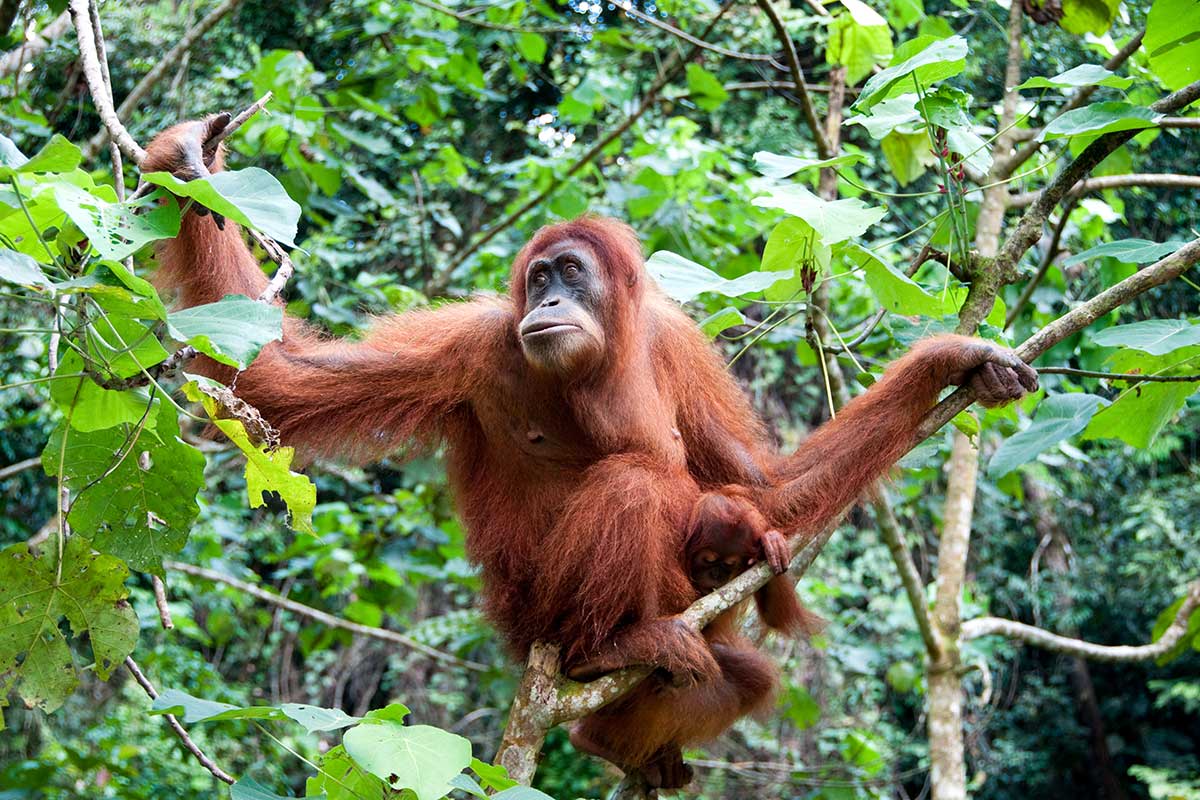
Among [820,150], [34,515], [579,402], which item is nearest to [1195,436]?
[820,150]

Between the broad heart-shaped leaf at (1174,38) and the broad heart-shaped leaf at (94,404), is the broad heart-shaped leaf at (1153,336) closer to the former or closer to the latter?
the broad heart-shaped leaf at (1174,38)

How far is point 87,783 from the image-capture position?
25.5ft

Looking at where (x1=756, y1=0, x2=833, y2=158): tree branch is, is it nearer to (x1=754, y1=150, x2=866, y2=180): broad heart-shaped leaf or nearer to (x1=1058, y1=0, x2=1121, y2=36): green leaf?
(x1=1058, y1=0, x2=1121, y2=36): green leaf

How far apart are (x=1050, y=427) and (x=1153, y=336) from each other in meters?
0.43

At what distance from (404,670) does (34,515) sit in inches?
145

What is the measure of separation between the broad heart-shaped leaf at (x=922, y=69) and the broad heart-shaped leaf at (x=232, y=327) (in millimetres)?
1629

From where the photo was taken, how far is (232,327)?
2.03 metres

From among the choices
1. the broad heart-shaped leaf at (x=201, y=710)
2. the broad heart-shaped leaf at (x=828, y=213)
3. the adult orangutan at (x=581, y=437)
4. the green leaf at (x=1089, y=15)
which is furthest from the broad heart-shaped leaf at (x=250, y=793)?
the green leaf at (x=1089, y=15)

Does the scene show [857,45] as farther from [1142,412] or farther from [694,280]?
[1142,412]

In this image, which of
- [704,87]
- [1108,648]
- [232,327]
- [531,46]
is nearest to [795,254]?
[232,327]

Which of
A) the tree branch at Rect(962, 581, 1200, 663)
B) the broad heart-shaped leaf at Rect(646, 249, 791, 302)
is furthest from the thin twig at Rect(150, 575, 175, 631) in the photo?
the tree branch at Rect(962, 581, 1200, 663)

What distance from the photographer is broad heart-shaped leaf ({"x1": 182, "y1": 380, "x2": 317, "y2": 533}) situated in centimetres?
209

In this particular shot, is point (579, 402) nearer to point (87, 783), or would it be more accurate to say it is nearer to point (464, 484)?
point (464, 484)

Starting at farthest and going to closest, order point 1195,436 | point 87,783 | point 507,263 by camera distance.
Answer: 1. point 1195,436
2. point 87,783
3. point 507,263
